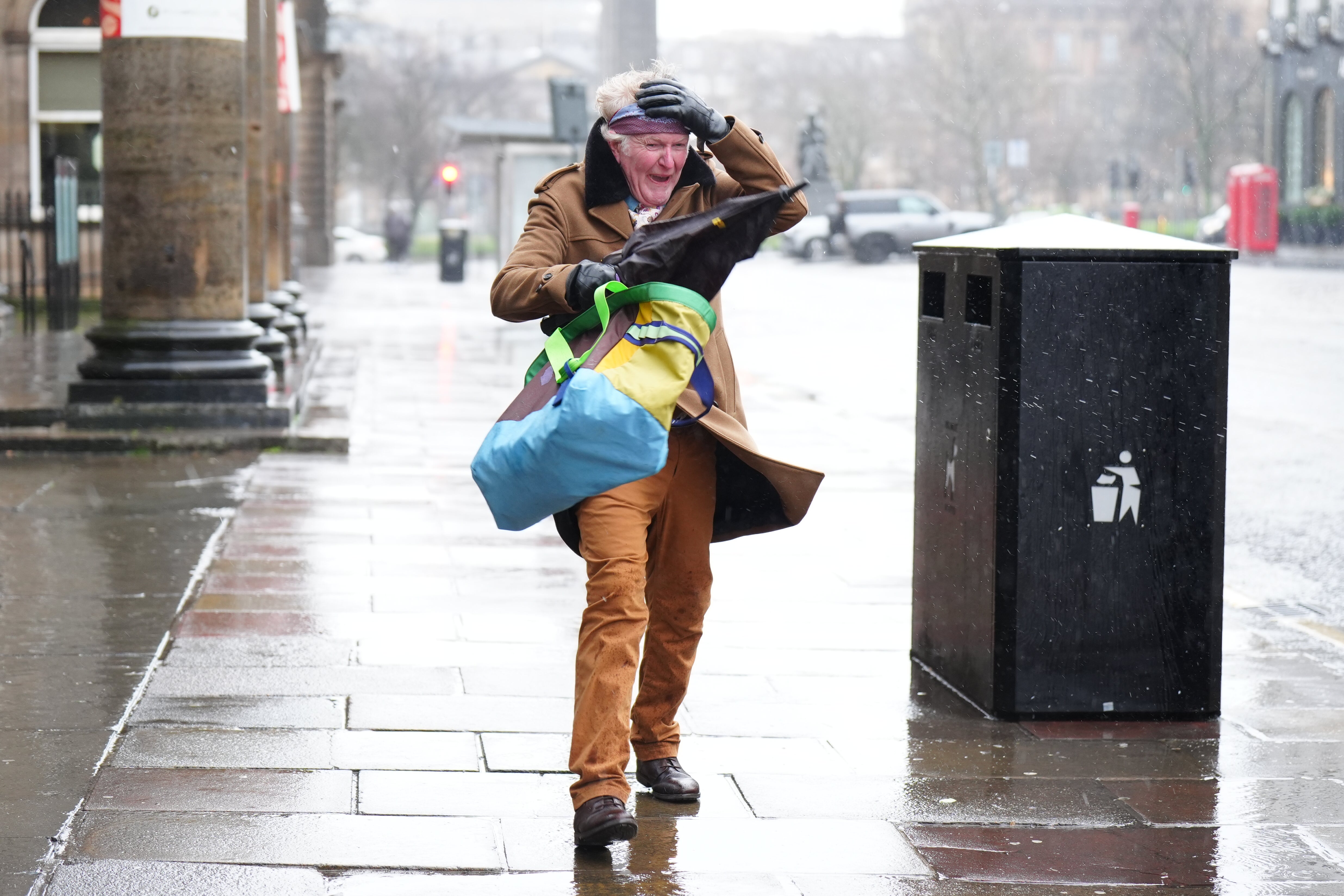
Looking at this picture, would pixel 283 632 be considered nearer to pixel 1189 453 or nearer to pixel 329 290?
pixel 1189 453

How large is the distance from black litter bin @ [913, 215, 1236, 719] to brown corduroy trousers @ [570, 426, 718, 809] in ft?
3.35

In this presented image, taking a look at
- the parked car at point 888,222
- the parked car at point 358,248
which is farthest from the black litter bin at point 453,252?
the parked car at point 358,248

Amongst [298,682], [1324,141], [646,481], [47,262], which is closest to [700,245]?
[646,481]

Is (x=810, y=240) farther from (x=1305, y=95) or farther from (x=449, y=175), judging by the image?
(x=1305, y=95)

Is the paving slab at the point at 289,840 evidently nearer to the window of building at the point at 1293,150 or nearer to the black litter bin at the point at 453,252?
the black litter bin at the point at 453,252

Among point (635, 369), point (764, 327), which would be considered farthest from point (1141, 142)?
point (635, 369)

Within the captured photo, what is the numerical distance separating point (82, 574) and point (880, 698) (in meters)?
3.08

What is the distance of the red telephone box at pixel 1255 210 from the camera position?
144ft

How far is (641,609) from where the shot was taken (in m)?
3.93

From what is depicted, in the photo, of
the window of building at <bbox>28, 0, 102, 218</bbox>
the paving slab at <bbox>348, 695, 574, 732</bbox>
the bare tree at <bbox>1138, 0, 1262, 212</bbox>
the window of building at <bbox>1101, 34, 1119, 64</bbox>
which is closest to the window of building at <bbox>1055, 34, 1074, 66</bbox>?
the window of building at <bbox>1101, 34, 1119, 64</bbox>

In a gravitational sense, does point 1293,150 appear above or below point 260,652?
above

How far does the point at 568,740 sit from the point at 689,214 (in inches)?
55.8

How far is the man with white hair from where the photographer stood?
3873 mm

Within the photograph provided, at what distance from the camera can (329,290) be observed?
110 ft
